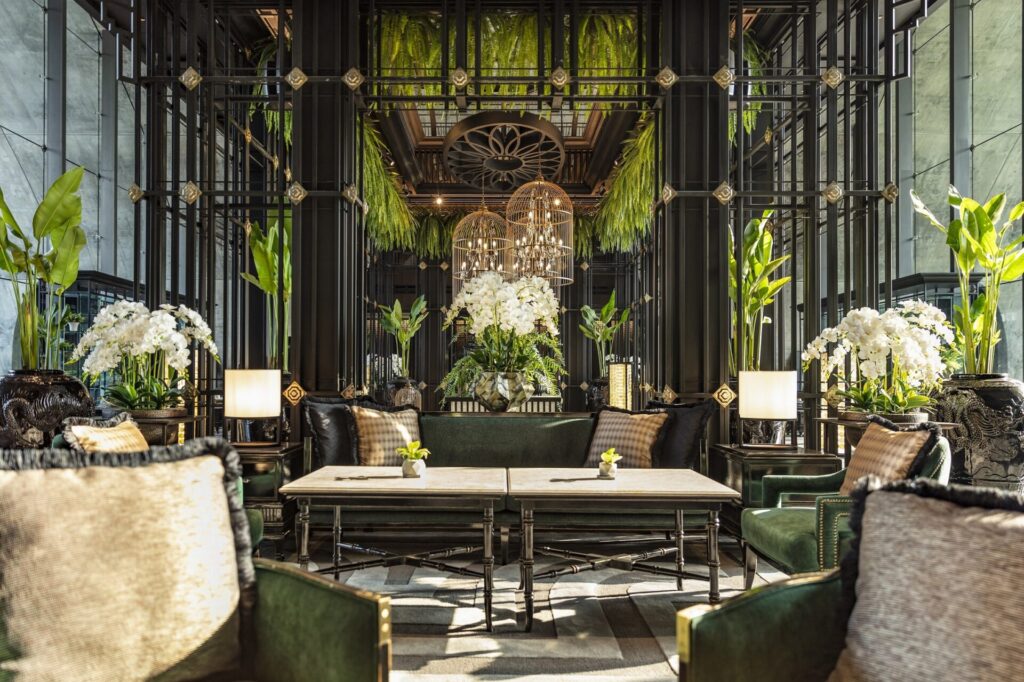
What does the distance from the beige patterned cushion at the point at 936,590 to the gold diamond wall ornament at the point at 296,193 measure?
13.5 feet

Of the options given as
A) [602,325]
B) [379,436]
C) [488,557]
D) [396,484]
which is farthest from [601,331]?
[396,484]

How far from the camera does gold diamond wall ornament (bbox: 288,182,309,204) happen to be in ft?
15.5

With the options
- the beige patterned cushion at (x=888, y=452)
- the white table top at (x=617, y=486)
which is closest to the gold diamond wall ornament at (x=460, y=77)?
the white table top at (x=617, y=486)

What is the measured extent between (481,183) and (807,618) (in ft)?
21.8

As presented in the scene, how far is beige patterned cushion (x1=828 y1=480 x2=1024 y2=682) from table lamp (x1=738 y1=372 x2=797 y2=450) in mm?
2574

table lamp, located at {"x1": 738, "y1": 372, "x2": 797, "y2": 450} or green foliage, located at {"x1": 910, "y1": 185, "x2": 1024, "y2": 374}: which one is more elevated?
green foliage, located at {"x1": 910, "y1": 185, "x2": 1024, "y2": 374}

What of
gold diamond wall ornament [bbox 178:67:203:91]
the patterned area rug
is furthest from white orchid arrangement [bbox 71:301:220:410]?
gold diamond wall ornament [bbox 178:67:203:91]

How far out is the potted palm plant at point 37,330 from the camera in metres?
3.97

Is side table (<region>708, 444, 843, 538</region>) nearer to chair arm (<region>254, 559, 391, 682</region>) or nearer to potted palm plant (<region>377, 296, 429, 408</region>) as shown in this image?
chair arm (<region>254, 559, 391, 682</region>)

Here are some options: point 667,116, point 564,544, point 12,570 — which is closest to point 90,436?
point 12,570

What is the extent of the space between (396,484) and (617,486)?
0.92m

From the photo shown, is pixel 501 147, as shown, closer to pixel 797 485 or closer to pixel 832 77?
pixel 832 77

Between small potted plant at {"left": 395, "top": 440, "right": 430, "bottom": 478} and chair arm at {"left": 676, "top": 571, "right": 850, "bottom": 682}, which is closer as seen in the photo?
chair arm at {"left": 676, "top": 571, "right": 850, "bottom": 682}

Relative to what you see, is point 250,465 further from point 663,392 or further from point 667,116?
point 667,116
